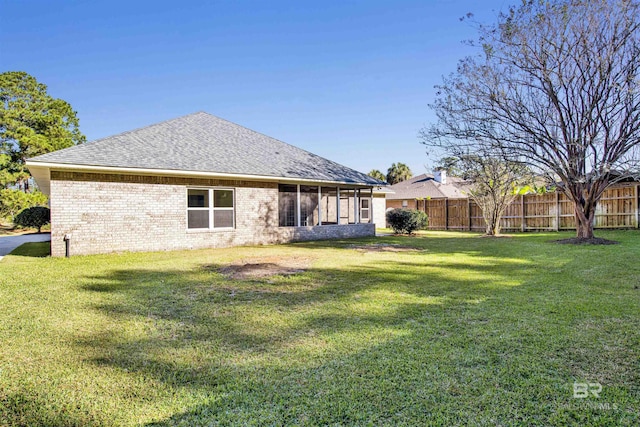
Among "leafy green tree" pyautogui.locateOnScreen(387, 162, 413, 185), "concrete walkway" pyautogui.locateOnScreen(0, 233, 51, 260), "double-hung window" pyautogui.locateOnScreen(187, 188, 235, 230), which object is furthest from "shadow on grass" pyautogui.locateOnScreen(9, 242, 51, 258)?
"leafy green tree" pyautogui.locateOnScreen(387, 162, 413, 185)

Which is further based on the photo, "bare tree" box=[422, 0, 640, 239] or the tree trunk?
the tree trunk

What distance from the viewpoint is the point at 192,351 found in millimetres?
3496

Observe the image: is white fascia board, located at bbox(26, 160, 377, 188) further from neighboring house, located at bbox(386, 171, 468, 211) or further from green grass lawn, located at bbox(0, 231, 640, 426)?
neighboring house, located at bbox(386, 171, 468, 211)

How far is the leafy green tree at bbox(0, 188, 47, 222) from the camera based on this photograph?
23531mm

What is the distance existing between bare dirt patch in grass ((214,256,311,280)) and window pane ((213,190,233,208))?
423 cm

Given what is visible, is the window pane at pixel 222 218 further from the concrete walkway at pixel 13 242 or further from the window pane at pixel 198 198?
the concrete walkway at pixel 13 242

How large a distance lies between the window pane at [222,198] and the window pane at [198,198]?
0.30 m

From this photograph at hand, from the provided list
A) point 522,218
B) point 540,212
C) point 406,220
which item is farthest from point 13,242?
point 540,212

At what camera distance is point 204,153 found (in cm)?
1357

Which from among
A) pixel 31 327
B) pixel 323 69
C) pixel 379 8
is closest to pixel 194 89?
pixel 323 69

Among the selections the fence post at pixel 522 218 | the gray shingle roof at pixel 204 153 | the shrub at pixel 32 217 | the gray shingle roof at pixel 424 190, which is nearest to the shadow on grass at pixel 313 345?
the gray shingle roof at pixel 204 153

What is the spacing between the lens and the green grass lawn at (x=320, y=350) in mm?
2432

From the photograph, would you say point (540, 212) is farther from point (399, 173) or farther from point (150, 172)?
point (399, 173)

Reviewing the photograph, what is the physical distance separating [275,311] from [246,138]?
13.4 metres
